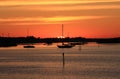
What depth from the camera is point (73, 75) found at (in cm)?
7269

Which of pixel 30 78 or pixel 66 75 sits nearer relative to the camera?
pixel 30 78

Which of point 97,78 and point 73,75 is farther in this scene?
point 73,75

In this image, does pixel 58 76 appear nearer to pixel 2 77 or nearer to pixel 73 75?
pixel 73 75

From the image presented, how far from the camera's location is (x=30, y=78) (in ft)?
224

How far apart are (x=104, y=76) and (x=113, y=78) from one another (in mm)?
3289

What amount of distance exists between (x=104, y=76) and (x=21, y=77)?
12732 mm

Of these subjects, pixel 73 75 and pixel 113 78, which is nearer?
pixel 113 78

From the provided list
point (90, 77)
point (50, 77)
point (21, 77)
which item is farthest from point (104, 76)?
A: point (21, 77)

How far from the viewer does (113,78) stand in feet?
223

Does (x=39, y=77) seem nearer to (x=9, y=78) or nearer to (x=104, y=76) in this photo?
(x=9, y=78)

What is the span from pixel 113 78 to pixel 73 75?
7418mm

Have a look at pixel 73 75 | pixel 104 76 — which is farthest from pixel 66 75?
pixel 104 76

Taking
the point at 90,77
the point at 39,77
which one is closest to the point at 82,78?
the point at 90,77

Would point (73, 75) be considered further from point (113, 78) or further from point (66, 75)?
→ point (113, 78)
